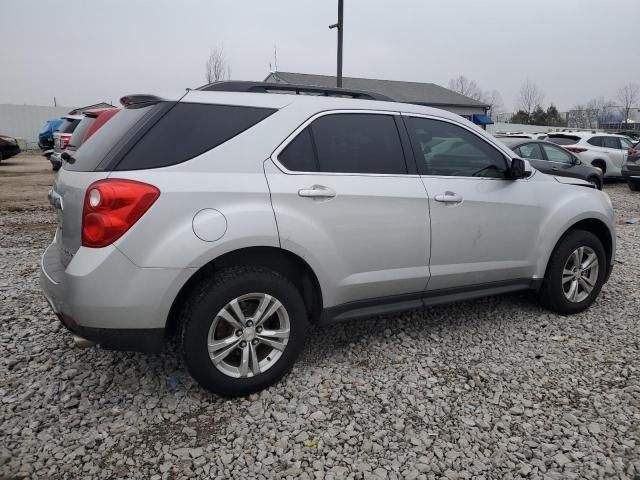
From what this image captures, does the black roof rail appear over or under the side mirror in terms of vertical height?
over

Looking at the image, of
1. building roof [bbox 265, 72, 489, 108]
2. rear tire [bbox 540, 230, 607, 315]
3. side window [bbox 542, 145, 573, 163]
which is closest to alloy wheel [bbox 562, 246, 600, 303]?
rear tire [bbox 540, 230, 607, 315]

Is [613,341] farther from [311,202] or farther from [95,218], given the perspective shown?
[95,218]

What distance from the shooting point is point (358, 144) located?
3.08 m

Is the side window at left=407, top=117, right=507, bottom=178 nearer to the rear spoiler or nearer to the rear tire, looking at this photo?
the rear tire

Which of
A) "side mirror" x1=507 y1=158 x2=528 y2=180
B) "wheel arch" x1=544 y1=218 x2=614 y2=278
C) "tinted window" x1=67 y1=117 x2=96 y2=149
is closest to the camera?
"side mirror" x1=507 y1=158 x2=528 y2=180

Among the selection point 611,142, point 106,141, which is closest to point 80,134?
point 106,141

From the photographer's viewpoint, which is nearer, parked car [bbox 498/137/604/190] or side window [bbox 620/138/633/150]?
parked car [bbox 498/137/604/190]

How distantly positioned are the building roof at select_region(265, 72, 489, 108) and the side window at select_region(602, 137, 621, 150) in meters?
17.2

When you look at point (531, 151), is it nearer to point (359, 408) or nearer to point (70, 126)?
point (359, 408)

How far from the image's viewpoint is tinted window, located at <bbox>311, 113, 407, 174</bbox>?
9.68 ft

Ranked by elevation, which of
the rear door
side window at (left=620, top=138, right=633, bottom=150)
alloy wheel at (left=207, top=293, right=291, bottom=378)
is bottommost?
alloy wheel at (left=207, top=293, right=291, bottom=378)

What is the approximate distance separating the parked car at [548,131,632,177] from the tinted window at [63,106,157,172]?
14.5m

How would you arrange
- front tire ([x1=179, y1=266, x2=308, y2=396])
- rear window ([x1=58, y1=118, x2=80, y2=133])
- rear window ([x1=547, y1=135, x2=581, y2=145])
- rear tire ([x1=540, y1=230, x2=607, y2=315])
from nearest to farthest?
front tire ([x1=179, y1=266, x2=308, y2=396]) < rear tire ([x1=540, y1=230, x2=607, y2=315]) < rear window ([x1=58, y1=118, x2=80, y2=133]) < rear window ([x1=547, y1=135, x2=581, y2=145])

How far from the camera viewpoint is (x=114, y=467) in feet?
7.34
